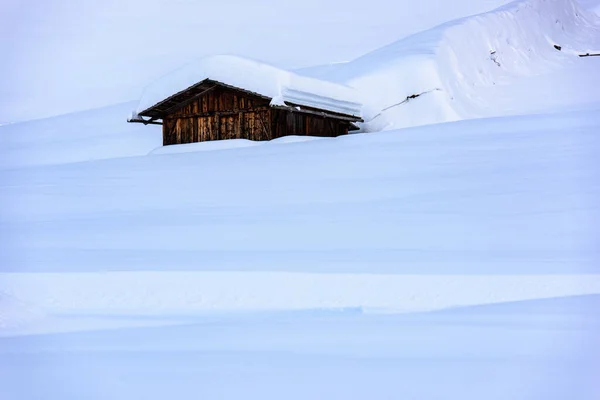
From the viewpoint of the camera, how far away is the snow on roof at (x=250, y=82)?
61.2 ft

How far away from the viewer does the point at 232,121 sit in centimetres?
2000

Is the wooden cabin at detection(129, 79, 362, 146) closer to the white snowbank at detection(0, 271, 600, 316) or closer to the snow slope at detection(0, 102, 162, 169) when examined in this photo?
the snow slope at detection(0, 102, 162, 169)

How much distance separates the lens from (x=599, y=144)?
1373cm

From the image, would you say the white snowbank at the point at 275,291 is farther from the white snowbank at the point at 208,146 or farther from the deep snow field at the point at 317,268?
the white snowbank at the point at 208,146

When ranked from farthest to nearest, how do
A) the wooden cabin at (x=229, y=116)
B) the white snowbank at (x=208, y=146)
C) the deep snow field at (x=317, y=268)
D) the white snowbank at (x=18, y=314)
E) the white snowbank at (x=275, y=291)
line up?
the wooden cabin at (x=229, y=116) < the white snowbank at (x=208, y=146) < the white snowbank at (x=275, y=291) < the white snowbank at (x=18, y=314) < the deep snow field at (x=317, y=268)

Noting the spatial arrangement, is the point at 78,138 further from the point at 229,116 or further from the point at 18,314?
the point at 18,314

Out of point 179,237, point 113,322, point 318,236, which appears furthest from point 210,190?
point 113,322

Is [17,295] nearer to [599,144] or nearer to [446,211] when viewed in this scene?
[446,211]

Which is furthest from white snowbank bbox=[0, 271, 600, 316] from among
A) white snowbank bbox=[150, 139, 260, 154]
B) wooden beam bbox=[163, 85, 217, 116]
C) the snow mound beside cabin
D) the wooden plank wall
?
the snow mound beside cabin

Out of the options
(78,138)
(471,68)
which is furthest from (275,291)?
(78,138)

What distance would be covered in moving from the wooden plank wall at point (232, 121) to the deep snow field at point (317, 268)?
0.78 m

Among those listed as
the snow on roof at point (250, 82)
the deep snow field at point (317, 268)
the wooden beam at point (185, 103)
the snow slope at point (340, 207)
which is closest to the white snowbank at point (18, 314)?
the deep snow field at point (317, 268)

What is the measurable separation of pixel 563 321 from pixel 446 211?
15.1ft

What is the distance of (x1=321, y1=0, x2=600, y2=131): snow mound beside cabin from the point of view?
2400cm
